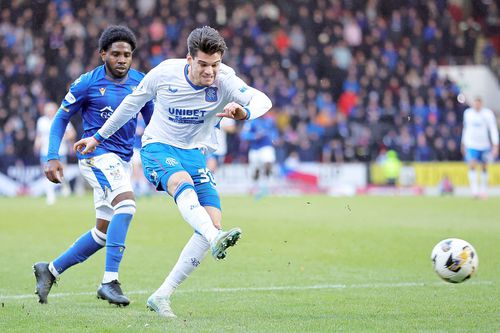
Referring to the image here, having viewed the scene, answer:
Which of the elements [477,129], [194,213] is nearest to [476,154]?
[477,129]

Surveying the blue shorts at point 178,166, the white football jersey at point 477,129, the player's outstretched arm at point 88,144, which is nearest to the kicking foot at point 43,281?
the player's outstretched arm at point 88,144

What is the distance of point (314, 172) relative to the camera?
92.4 ft

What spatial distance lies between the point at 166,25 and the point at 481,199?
13.6m

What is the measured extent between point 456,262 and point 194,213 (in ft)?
6.71

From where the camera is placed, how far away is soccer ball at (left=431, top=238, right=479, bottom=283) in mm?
7152

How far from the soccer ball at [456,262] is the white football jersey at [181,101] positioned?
1.77 metres

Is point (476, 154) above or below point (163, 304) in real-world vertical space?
above

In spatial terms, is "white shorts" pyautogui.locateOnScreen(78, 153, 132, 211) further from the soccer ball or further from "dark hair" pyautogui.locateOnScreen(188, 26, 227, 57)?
the soccer ball

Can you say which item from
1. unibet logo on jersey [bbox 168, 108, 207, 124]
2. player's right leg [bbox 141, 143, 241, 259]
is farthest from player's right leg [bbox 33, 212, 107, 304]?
unibet logo on jersey [bbox 168, 108, 207, 124]

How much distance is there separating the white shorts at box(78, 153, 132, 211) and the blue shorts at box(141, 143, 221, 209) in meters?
0.66

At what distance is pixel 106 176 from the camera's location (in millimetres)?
7895

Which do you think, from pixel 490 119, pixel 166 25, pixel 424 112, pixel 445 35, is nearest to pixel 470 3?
pixel 445 35

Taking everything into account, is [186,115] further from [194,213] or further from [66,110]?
[66,110]

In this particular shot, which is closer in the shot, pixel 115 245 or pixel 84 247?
pixel 115 245
